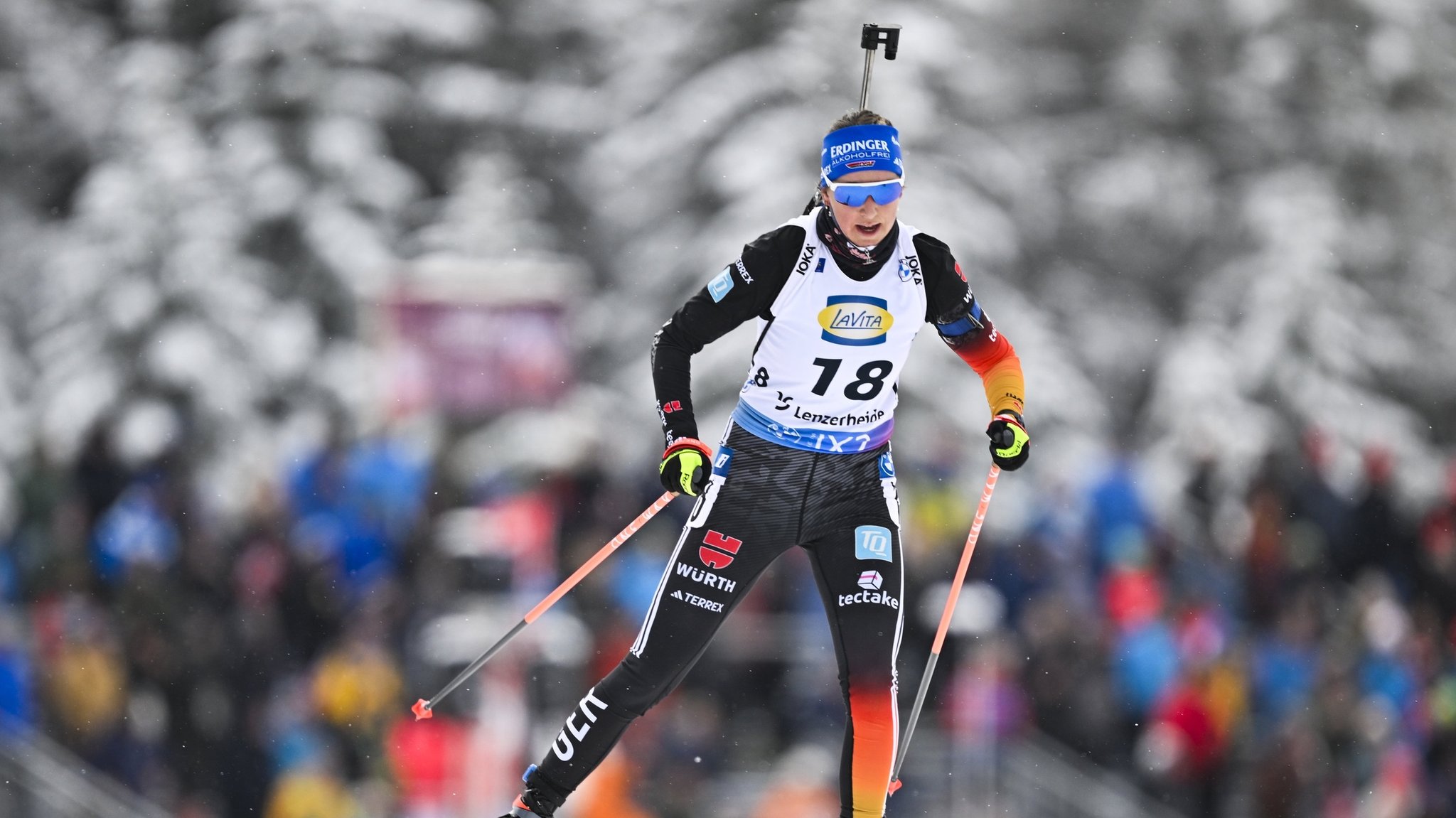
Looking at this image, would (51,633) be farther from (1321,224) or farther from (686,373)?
(1321,224)

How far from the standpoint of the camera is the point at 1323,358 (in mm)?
18016

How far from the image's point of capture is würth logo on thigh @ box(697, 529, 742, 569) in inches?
209

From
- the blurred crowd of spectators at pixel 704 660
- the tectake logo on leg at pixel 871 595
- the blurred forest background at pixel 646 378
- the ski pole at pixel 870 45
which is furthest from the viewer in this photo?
the blurred forest background at pixel 646 378

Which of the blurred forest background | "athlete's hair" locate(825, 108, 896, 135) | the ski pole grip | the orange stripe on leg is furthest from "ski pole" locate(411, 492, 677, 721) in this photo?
the blurred forest background

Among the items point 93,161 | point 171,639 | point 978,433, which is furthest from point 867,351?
point 93,161

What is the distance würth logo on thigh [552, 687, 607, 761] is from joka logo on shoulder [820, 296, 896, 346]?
1356mm

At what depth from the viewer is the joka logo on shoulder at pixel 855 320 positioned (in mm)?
5160

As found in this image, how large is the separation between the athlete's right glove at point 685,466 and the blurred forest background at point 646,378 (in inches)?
169

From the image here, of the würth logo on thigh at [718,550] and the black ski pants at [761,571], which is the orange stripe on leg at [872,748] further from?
the würth logo on thigh at [718,550]

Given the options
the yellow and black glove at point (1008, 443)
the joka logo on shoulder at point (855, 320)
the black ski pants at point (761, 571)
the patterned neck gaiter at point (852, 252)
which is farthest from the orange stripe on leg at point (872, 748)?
the patterned neck gaiter at point (852, 252)

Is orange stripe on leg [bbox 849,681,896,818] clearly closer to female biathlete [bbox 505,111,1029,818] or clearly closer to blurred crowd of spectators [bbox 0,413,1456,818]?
female biathlete [bbox 505,111,1029,818]

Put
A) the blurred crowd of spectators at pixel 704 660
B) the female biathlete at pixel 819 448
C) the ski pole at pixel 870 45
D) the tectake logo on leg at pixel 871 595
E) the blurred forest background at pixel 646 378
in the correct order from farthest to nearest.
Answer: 1. the blurred forest background at pixel 646 378
2. the blurred crowd of spectators at pixel 704 660
3. the ski pole at pixel 870 45
4. the tectake logo on leg at pixel 871 595
5. the female biathlete at pixel 819 448

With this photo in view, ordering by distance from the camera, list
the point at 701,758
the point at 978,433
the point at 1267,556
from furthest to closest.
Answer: the point at 978,433
the point at 1267,556
the point at 701,758

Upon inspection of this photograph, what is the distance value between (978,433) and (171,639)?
8.23 m
